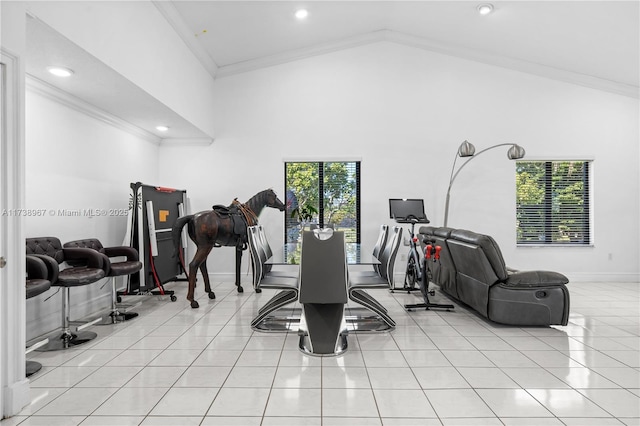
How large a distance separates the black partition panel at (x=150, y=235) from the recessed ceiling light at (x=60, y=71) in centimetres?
151

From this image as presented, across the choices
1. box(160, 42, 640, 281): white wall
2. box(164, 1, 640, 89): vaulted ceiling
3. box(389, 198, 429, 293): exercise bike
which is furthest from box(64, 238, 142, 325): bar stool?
box(389, 198, 429, 293): exercise bike

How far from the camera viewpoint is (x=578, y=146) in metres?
6.16

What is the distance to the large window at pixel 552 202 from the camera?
245 inches

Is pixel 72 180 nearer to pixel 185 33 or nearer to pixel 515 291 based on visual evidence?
pixel 185 33

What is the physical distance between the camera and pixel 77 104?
4.00 meters

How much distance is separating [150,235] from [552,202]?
650 cm

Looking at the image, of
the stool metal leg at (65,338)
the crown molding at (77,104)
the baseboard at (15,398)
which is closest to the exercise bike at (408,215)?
the stool metal leg at (65,338)

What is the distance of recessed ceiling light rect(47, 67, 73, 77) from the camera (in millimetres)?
3185

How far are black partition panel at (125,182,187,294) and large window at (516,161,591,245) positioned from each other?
5720 mm

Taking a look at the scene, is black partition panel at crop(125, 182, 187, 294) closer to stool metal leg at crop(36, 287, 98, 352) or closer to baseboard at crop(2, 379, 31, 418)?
stool metal leg at crop(36, 287, 98, 352)

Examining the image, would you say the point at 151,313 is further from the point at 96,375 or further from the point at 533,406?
the point at 533,406

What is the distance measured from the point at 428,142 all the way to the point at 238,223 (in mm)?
3558

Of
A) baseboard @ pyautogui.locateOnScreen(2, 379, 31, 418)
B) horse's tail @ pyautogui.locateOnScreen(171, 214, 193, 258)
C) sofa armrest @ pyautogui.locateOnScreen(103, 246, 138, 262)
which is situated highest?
horse's tail @ pyautogui.locateOnScreen(171, 214, 193, 258)

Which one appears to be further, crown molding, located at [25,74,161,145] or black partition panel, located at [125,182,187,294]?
black partition panel, located at [125,182,187,294]
